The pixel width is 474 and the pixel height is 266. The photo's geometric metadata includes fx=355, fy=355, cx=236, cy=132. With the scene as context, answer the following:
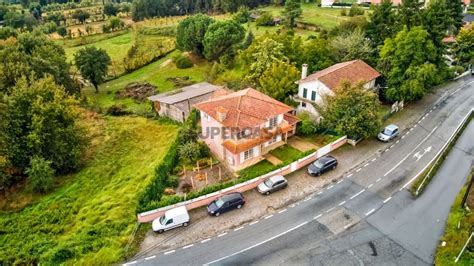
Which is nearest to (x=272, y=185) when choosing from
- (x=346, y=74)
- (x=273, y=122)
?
(x=273, y=122)

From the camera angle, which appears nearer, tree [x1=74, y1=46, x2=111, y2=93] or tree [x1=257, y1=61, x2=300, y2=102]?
tree [x1=257, y1=61, x2=300, y2=102]

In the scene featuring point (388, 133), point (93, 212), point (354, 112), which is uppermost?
point (354, 112)

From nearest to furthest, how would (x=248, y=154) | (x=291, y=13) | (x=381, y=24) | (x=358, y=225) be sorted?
1. (x=358, y=225)
2. (x=248, y=154)
3. (x=381, y=24)
4. (x=291, y=13)

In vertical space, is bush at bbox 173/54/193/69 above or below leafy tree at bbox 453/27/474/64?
below

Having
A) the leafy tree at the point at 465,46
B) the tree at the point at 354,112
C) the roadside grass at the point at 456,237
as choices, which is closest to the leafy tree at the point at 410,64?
the tree at the point at 354,112

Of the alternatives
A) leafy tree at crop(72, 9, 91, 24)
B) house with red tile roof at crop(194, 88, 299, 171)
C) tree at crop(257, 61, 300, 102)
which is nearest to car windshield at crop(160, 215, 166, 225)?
house with red tile roof at crop(194, 88, 299, 171)

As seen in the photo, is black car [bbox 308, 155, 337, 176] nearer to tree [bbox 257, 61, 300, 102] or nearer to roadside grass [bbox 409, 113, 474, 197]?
roadside grass [bbox 409, 113, 474, 197]

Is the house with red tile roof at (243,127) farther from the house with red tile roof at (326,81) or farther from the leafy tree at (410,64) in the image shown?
the leafy tree at (410,64)

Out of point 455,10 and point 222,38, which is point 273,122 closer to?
point 222,38
